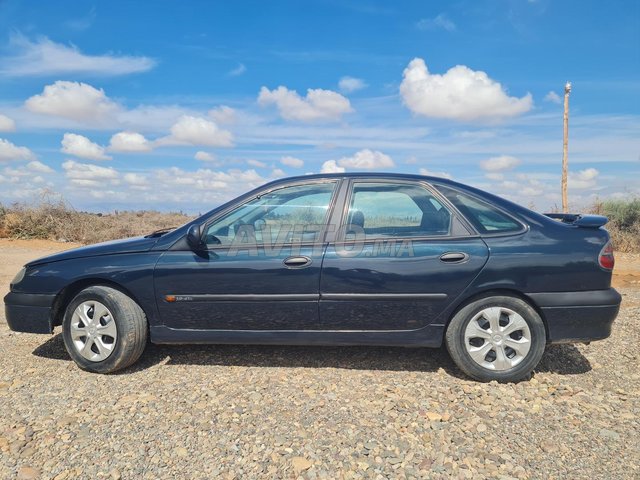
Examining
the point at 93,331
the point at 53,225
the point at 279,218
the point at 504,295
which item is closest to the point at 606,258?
the point at 504,295

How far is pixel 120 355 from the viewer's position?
3.68 m

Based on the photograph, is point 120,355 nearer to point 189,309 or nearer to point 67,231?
point 189,309

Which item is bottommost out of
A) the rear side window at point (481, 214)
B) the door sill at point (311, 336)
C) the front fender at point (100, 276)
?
the door sill at point (311, 336)

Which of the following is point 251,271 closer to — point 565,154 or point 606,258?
point 606,258

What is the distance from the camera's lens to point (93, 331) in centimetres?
378

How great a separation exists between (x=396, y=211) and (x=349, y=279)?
2.54 ft

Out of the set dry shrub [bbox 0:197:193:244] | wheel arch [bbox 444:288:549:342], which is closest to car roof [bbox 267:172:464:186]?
wheel arch [bbox 444:288:549:342]

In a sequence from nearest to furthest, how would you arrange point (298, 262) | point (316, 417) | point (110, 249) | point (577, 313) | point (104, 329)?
point (316, 417)
point (577, 313)
point (298, 262)
point (104, 329)
point (110, 249)

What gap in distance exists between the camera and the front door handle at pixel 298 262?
11.7 ft

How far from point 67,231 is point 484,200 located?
56.4 feet

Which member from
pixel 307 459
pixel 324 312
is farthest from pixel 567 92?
pixel 307 459

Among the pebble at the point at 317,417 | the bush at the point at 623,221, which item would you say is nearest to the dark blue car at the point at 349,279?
the pebble at the point at 317,417

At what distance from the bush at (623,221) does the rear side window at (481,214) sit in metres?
12.3

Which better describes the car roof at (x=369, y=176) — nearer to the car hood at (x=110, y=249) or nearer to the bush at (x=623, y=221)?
the car hood at (x=110, y=249)
